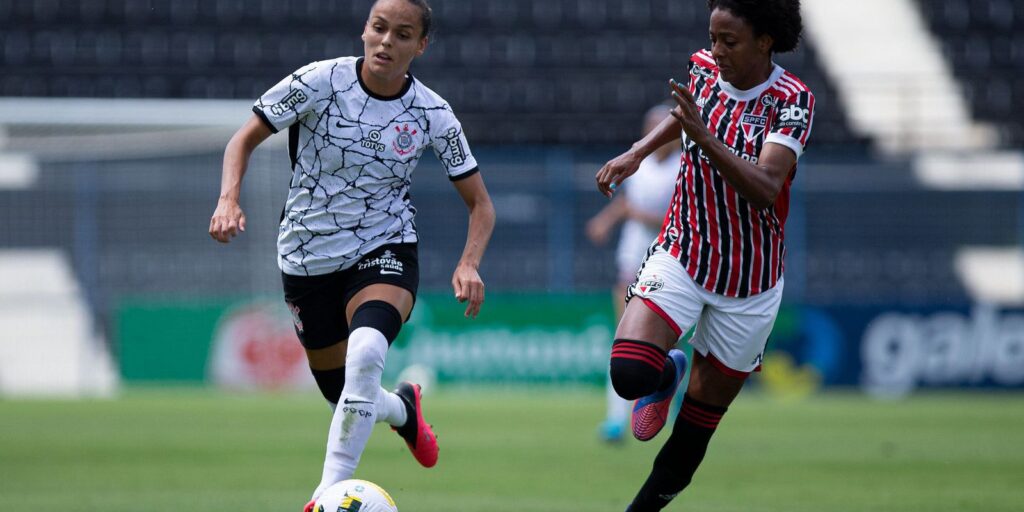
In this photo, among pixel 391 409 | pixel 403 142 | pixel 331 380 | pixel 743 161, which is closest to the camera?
pixel 743 161

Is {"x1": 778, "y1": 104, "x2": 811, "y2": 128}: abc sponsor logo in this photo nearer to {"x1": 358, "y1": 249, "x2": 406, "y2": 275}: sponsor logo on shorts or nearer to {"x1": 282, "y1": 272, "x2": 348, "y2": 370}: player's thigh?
{"x1": 358, "y1": 249, "x2": 406, "y2": 275}: sponsor logo on shorts

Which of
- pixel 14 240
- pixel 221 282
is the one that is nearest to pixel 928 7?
pixel 221 282

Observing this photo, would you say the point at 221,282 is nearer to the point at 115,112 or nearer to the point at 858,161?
the point at 115,112

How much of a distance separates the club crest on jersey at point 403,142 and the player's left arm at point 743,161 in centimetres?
142

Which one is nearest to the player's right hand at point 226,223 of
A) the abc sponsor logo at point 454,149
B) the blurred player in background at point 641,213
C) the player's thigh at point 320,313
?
the player's thigh at point 320,313

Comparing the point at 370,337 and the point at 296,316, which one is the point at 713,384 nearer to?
the point at 370,337

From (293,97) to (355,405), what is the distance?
1.32 metres

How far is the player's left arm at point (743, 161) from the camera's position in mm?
5434

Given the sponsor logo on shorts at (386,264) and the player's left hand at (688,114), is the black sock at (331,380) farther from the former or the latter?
the player's left hand at (688,114)

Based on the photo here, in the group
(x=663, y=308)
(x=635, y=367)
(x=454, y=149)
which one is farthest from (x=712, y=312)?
(x=454, y=149)

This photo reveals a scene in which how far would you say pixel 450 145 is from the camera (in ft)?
21.6

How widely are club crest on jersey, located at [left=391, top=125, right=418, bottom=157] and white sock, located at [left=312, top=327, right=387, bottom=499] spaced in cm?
81

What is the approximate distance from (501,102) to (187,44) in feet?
16.1

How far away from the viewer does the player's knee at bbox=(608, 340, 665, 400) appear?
5945mm
